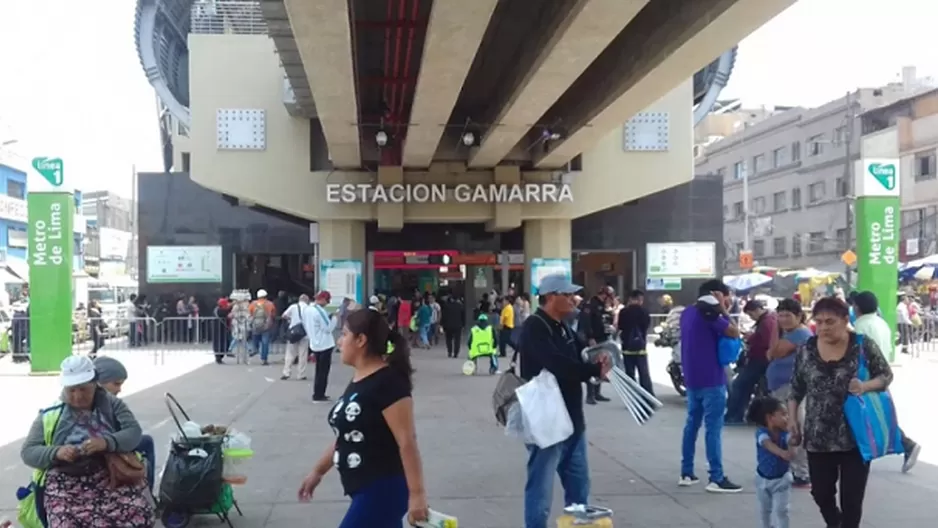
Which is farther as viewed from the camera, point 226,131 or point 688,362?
point 226,131

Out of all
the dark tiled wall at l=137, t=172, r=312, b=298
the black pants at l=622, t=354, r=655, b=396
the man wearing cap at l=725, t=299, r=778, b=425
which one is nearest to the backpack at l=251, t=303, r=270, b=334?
the dark tiled wall at l=137, t=172, r=312, b=298

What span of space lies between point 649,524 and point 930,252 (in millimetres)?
42728

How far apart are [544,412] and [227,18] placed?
2582cm

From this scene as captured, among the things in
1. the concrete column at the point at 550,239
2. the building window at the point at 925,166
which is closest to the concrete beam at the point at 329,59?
the concrete column at the point at 550,239

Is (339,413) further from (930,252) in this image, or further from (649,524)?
(930,252)

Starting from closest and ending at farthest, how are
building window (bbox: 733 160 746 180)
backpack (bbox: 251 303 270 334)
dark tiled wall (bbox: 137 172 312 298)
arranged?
backpack (bbox: 251 303 270 334) < dark tiled wall (bbox: 137 172 312 298) < building window (bbox: 733 160 746 180)

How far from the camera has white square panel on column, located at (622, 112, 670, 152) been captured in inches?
980

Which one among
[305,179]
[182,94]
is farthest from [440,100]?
[182,94]

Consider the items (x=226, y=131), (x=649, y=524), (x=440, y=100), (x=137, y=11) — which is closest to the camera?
(x=649, y=524)

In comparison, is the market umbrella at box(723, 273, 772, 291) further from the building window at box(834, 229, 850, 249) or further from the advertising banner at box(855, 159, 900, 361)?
the building window at box(834, 229, 850, 249)

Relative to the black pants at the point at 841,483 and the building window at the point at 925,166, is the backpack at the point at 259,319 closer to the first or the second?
the black pants at the point at 841,483

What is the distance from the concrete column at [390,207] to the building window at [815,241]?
34981 mm

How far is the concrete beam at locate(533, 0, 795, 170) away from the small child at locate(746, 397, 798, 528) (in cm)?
693

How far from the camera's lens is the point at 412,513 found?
12.8ft
